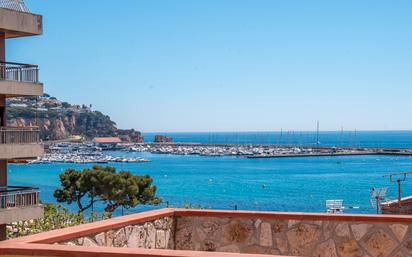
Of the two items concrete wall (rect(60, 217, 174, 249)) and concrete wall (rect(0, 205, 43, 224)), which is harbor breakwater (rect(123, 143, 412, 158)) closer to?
concrete wall (rect(0, 205, 43, 224))

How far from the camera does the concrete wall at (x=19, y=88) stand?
25.3m

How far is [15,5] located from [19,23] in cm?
67

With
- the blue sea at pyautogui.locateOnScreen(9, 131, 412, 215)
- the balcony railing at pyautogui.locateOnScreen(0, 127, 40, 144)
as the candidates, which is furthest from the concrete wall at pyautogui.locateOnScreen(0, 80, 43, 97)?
the blue sea at pyautogui.locateOnScreen(9, 131, 412, 215)

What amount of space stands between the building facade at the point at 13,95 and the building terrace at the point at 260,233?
1853 cm

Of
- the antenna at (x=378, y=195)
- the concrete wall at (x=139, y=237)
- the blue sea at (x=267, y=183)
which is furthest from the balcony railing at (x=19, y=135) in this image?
the blue sea at (x=267, y=183)

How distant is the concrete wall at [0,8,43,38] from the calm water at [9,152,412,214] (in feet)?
134

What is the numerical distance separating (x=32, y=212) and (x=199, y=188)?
69.7m

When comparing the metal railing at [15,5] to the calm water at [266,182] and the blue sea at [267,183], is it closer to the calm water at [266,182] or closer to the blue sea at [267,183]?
the blue sea at [267,183]

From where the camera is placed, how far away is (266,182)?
3976 inches

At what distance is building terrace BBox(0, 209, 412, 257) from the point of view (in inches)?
249

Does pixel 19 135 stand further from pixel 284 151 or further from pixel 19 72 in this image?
pixel 284 151

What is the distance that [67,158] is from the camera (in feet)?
549

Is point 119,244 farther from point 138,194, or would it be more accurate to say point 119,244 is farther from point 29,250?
point 138,194

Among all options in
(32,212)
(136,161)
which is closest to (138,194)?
(32,212)
